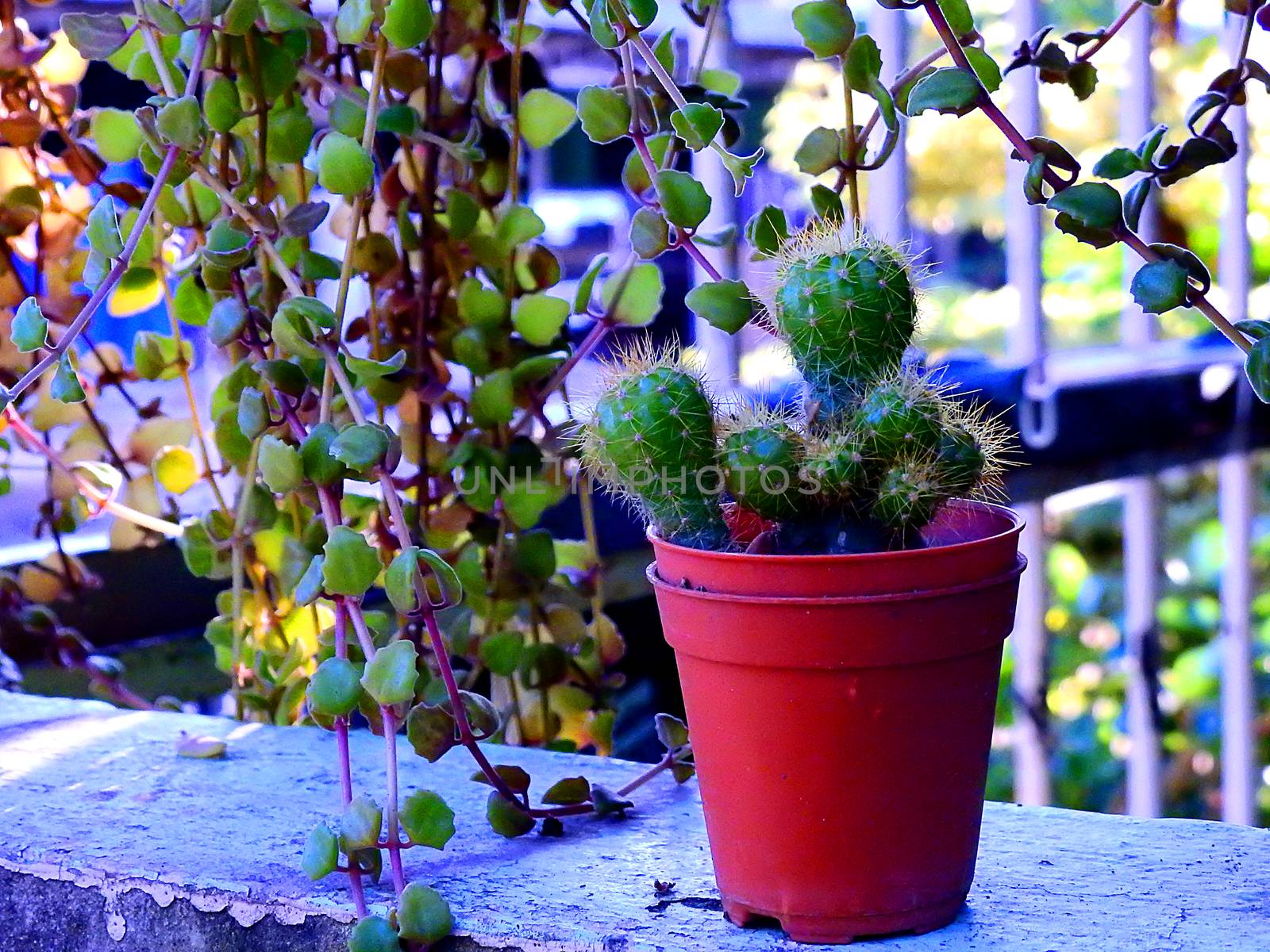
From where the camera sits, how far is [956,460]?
0.71 m

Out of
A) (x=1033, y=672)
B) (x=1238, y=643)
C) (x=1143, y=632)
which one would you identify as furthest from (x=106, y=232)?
(x=1238, y=643)

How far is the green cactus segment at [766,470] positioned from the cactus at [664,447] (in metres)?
0.02

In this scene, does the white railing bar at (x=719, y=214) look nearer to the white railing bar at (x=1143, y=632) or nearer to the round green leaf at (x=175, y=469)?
the round green leaf at (x=175, y=469)

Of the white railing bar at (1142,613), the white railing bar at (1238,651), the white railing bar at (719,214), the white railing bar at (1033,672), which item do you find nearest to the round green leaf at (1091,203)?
the white railing bar at (719,214)

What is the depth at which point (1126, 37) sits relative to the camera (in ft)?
7.74

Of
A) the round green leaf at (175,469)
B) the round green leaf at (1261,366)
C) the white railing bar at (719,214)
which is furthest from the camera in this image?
the white railing bar at (719,214)

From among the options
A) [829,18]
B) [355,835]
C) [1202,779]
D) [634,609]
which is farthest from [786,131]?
[355,835]

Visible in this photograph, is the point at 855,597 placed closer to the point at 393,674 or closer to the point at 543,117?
the point at 393,674

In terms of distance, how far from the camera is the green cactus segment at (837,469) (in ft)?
2.30

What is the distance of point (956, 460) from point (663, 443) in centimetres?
16

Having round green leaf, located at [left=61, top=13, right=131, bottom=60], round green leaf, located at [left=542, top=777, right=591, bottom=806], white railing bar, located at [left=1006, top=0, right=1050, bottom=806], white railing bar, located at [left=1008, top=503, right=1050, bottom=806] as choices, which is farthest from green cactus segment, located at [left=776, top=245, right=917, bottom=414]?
white railing bar, located at [left=1008, top=503, right=1050, bottom=806]

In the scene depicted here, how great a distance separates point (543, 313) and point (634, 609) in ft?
3.89

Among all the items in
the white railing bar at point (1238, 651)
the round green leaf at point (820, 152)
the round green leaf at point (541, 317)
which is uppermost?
the round green leaf at point (820, 152)

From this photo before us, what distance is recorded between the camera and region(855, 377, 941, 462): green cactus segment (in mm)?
695
